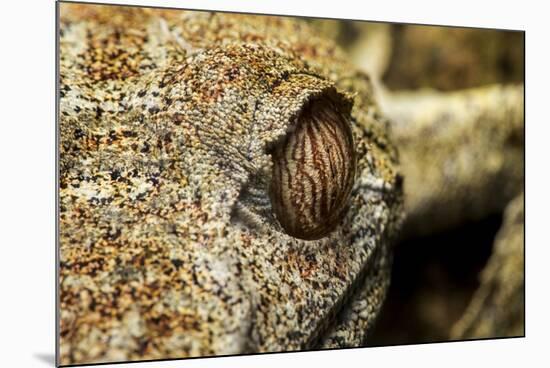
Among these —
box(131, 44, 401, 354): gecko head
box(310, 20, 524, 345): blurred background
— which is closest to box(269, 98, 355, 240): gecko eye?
box(131, 44, 401, 354): gecko head

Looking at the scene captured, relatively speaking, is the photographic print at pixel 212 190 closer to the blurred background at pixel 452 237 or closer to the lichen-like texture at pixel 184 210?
the lichen-like texture at pixel 184 210

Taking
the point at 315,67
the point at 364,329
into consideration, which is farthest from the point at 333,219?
the point at 315,67

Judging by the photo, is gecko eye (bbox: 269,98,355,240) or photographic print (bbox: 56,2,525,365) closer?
photographic print (bbox: 56,2,525,365)

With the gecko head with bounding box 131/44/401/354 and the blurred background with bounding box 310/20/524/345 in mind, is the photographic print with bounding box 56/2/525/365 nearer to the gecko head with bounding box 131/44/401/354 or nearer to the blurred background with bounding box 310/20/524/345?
the gecko head with bounding box 131/44/401/354

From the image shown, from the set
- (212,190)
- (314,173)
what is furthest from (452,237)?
(212,190)

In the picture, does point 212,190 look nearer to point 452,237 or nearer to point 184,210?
point 184,210

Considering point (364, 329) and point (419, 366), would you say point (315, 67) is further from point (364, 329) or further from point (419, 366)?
point (419, 366)

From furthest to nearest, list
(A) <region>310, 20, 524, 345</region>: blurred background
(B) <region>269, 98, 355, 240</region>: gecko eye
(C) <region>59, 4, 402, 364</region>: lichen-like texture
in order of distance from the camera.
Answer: (A) <region>310, 20, 524, 345</region>: blurred background, (B) <region>269, 98, 355, 240</region>: gecko eye, (C) <region>59, 4, 402, 364</region>: lichen-like texture

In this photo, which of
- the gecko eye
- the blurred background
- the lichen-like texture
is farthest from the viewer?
the blurred background
